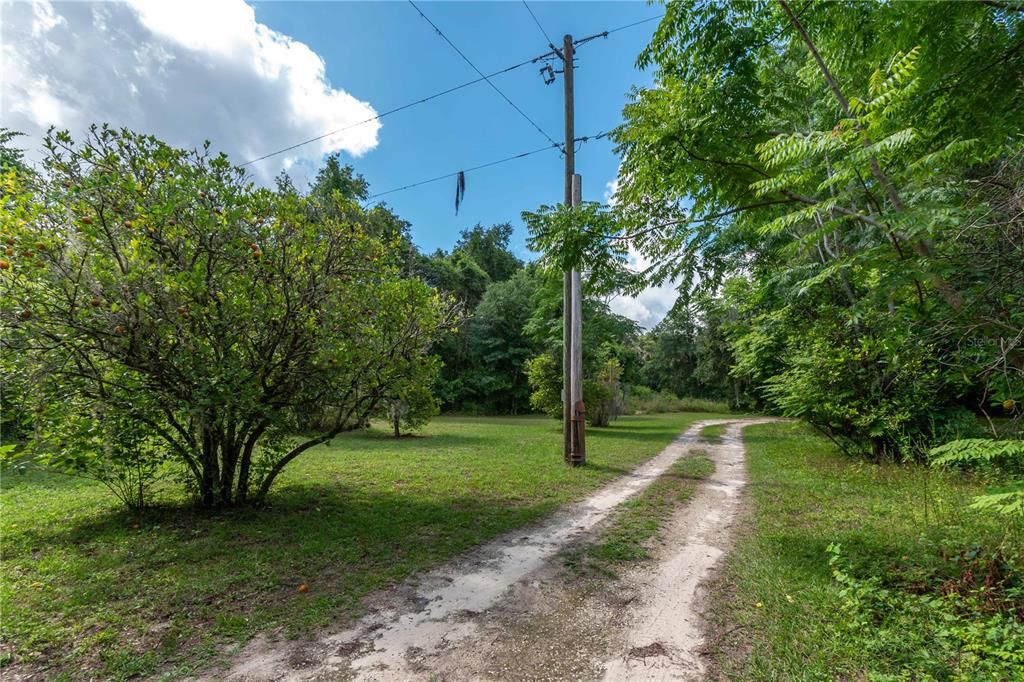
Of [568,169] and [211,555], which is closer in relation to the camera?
[211,555]

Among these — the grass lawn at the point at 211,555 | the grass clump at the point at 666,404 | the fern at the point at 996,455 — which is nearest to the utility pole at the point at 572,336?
the grass lawn at the point at 211,555

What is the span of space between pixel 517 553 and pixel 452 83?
9097mm

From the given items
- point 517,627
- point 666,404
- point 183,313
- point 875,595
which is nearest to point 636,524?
point 875,595

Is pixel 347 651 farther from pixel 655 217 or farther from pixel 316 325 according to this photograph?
pixel 655 217

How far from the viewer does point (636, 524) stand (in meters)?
5.48

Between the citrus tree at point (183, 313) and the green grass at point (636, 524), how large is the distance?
3.07 m

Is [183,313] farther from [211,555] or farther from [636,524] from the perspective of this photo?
[636,524]

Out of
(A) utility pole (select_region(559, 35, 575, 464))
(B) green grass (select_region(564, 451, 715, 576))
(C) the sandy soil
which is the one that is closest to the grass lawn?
(C) the sandy soil

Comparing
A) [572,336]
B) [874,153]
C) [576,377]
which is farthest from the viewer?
[572,336]

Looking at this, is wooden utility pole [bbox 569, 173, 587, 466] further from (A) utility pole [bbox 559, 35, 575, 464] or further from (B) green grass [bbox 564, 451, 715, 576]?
(B) green grass [bbox 564, 451, 715, 576]

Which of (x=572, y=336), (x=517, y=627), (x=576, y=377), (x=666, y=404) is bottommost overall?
(x=666, y=404)

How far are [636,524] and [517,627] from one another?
2.84 m

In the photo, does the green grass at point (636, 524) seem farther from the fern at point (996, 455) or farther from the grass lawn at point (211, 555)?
the fern at point (996, 455)

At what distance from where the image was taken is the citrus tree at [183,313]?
4.27m
